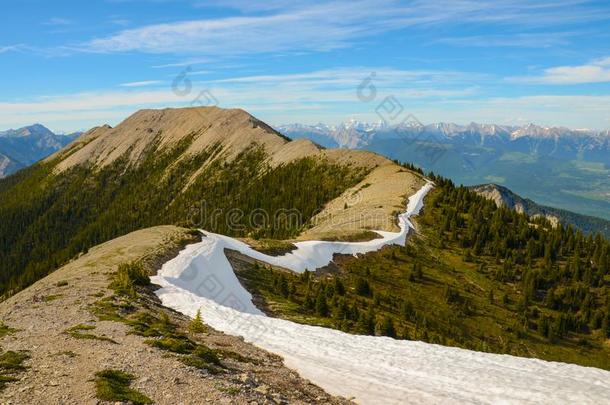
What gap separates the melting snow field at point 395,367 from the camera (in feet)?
63.4

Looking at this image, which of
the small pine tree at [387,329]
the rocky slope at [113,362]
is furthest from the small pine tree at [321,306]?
the rocky slope at [113,362]

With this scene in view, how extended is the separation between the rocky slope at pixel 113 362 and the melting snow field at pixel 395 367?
167 cm

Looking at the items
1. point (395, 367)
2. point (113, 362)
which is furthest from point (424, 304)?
point (113, 362)

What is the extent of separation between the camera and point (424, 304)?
51.1m

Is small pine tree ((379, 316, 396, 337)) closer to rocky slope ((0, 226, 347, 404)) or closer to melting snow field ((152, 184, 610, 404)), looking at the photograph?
melting snow field ((152, 184, 610, 404))

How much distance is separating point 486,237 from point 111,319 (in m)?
69.8

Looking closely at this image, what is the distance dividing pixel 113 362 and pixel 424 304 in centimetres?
4068

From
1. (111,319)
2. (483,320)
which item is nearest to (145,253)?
(111,319)

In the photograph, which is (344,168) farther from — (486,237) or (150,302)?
(150,302)

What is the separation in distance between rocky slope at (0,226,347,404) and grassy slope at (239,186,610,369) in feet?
41.0

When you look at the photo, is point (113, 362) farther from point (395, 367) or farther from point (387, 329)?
point (387, 329)

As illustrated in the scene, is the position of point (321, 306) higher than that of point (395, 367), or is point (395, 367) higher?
point (395, 367)

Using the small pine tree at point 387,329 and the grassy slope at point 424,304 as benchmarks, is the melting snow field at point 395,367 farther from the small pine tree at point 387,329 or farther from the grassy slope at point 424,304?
the small pine tree at point 387,329

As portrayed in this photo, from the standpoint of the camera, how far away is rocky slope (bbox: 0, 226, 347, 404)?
14.9 m
